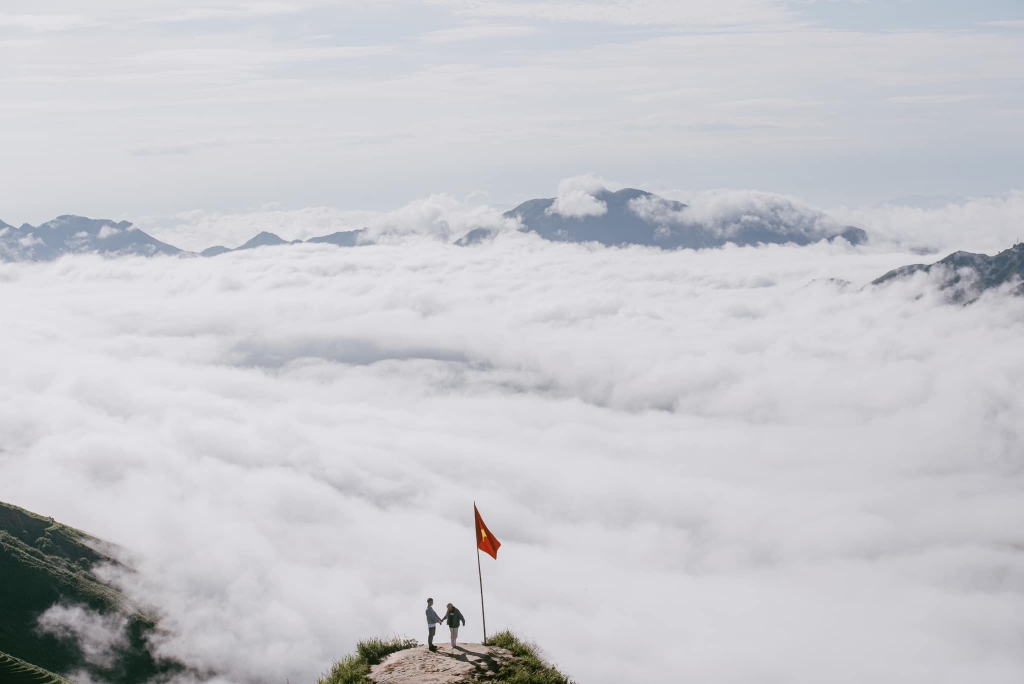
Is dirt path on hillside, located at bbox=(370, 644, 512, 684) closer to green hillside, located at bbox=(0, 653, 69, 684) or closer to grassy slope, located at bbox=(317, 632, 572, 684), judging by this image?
grassy slope, located at bbox=(317, 632, 572, 684)

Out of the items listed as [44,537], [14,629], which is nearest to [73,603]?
[14,629]

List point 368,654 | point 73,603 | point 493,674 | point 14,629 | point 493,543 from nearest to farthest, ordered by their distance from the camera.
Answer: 1. point 493,674
2. point 368,654
3. point 493,543
4. point 14,629
5. point 73,603

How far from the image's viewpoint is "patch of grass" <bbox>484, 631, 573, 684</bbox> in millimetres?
32812

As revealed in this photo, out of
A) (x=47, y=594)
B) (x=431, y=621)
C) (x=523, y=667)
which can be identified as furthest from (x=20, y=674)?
(x=523, y=667)

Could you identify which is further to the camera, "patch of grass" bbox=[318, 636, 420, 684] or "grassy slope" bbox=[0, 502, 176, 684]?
→ "grassy slope" bbox=[0, 502, 176, 684]

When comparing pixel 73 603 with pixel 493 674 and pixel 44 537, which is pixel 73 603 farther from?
pixel 493 674

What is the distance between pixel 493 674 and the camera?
33.0 m

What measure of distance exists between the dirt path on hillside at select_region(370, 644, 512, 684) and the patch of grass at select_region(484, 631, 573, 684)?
1.51ft

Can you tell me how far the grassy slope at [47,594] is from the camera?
506 feet

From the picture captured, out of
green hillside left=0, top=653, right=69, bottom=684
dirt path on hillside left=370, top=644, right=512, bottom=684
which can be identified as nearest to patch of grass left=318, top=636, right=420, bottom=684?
dirt path on hillside left=370, top=644, right=512, bottom=684

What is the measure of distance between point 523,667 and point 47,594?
180078 mm

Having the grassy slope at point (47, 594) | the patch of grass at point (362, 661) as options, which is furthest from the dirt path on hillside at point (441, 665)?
the grassy slope at point (47, 594)

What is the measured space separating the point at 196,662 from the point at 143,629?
51.8 feet

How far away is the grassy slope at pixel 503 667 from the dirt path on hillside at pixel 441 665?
0.47 metres
